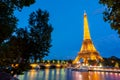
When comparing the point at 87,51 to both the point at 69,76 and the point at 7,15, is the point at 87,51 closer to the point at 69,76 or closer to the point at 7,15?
the point at 69,76

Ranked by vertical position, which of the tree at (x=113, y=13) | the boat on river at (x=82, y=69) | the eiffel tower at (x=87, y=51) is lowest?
the tree at (x=113, y=13)

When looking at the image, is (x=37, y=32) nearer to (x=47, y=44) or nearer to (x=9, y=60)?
(x=47, y=44)

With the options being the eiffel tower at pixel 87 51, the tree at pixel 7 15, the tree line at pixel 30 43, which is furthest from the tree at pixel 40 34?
the eiffel tower at pixel 87 51

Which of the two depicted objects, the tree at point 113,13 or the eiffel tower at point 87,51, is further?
the eiffel tower at point 87,51

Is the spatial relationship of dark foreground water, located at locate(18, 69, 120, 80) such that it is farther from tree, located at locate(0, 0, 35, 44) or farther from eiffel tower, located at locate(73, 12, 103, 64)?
tree, located at locate(0, 0, 35, 44)

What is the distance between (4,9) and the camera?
1324 centimetres

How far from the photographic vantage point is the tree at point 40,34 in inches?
819

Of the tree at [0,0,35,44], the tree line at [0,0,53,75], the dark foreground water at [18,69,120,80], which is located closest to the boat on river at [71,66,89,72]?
the dark foreground water at [18,69,120,80]

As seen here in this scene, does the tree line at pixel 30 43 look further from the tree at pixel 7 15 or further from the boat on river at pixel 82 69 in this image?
the boat on river at pixel 82 69

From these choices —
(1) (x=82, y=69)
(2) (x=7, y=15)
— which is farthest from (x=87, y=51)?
(2) (x=7, y=15)

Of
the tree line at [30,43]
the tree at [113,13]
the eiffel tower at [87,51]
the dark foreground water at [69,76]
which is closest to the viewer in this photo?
the tree at [113,13]

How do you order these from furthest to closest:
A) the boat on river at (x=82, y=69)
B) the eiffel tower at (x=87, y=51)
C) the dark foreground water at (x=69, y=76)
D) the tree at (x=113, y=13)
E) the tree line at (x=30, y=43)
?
the boat on river at (x=82, y=69) → the eiffel tower at (x=87, y=51) → the dark foreground water at (x=69, y=76) → the tree line at (x=30, y=43) → the tree at (x=113, y=13)

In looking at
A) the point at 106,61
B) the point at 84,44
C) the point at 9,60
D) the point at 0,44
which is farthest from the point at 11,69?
the point at 106,61

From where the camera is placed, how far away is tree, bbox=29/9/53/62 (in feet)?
68.2
